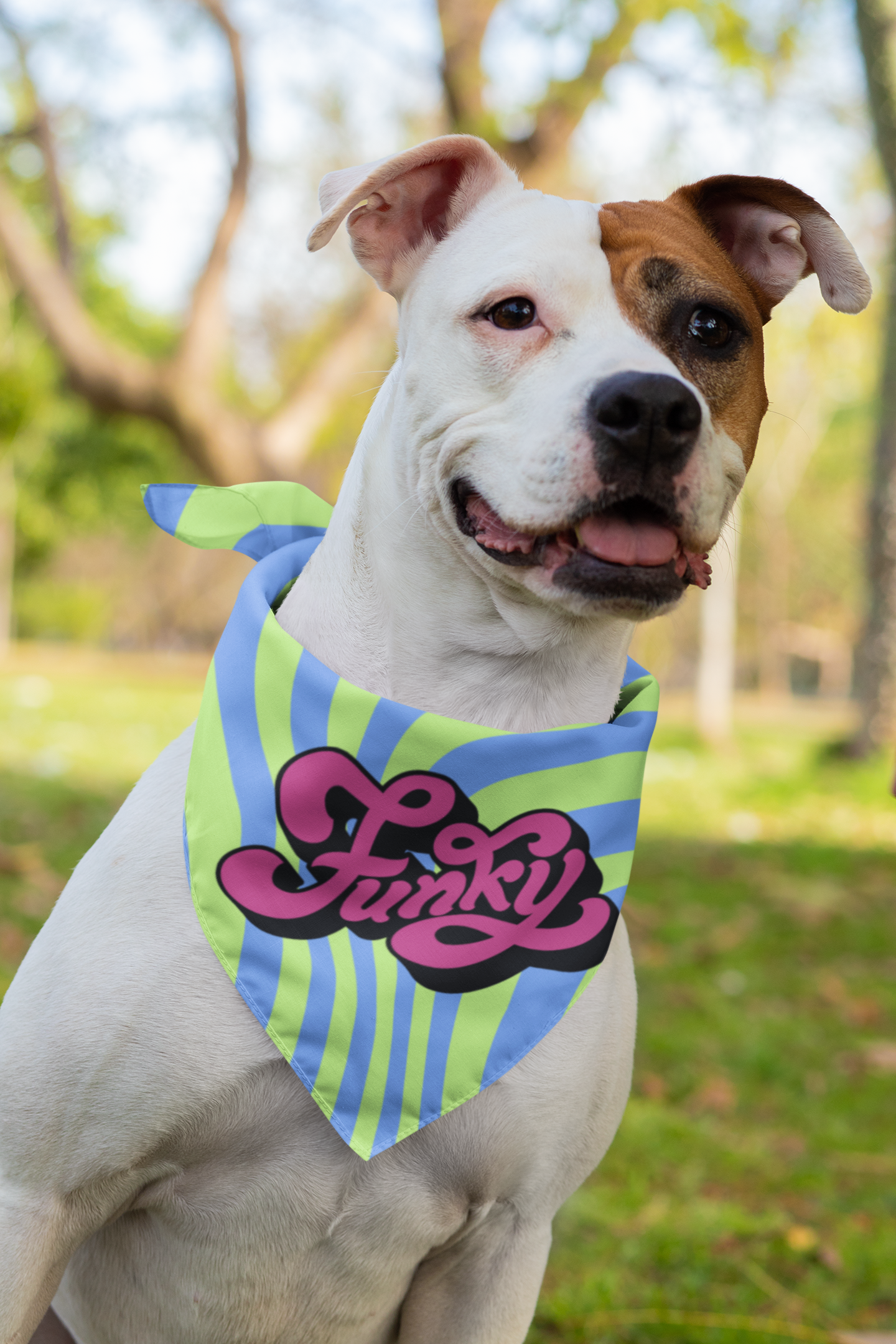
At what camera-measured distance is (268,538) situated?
254cm

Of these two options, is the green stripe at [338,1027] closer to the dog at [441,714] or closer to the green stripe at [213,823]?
the dog at [441,714]

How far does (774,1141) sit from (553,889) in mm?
2849

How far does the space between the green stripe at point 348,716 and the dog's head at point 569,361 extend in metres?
0.30

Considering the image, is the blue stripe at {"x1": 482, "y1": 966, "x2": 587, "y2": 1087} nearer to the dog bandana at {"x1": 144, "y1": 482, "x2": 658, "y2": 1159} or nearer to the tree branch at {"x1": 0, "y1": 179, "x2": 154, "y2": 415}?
the dog bandana at {"x1": 144, "y1": 482, "x2": 658, "y2": 1159}

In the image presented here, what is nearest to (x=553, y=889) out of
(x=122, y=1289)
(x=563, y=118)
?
(x=122, y=1289)

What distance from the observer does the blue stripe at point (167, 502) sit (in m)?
2.46

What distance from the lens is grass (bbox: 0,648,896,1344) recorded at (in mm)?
3355

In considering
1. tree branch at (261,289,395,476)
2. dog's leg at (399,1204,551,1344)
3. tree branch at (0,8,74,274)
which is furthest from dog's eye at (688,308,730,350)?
tree branch at (0,8,74,274)

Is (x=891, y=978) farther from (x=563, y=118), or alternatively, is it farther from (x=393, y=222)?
(x=563, y=118)

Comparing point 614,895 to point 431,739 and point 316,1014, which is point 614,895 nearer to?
point 431,739

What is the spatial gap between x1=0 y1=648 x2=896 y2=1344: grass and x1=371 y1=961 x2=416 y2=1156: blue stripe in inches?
59.8

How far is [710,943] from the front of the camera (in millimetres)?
6305

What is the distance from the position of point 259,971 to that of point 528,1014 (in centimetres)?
46

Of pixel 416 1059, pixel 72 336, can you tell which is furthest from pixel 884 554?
pixel 416 1059
